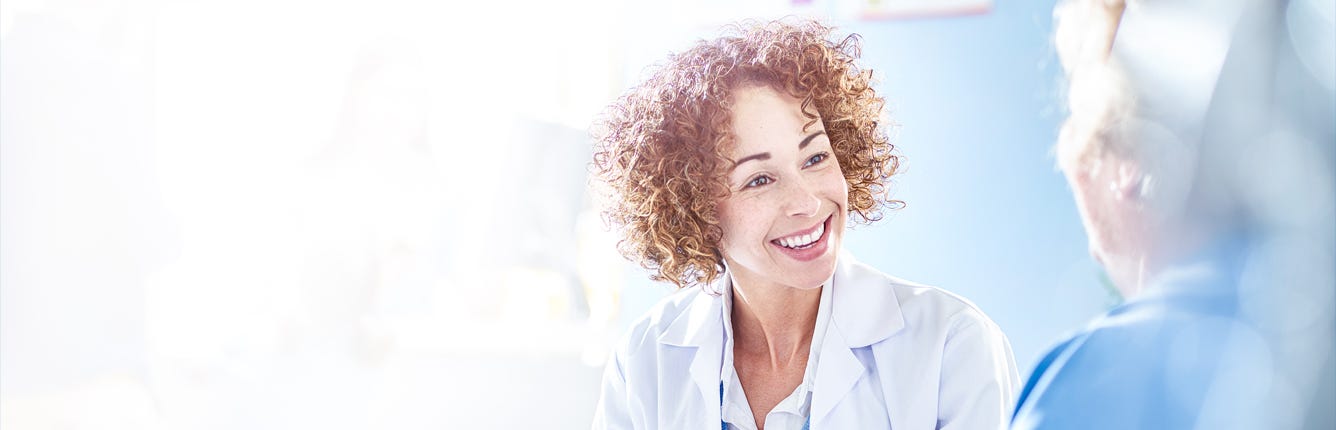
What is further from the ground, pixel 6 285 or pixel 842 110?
pixel 842 110

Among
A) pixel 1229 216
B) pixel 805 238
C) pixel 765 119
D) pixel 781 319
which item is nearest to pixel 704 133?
pixel 765 119

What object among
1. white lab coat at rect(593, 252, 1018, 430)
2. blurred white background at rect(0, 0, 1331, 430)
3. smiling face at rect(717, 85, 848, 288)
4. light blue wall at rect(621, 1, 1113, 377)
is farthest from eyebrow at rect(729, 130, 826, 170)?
light blue wall at rect(621, 1, 1113, 377)

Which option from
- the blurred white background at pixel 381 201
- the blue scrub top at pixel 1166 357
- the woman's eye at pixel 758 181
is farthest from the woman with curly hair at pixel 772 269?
the blue scrub top at pixel 1166 357

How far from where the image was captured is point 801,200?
134 centimetres

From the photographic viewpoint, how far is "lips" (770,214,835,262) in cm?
137

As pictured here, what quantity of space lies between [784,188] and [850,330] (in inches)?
8.7

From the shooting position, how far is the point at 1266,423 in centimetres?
46

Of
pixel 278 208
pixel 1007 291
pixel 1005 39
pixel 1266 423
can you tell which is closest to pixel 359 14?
pixel 278 208

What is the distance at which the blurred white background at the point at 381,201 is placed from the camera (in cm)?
171

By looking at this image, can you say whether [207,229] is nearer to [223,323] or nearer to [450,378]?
[223,323]

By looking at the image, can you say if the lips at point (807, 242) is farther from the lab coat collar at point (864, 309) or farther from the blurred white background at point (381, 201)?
the blurred white background at point (381, 201)

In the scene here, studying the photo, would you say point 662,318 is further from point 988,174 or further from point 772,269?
point 988,174

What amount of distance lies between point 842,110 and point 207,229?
125cm

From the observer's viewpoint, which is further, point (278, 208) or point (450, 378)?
point (450, 378)
